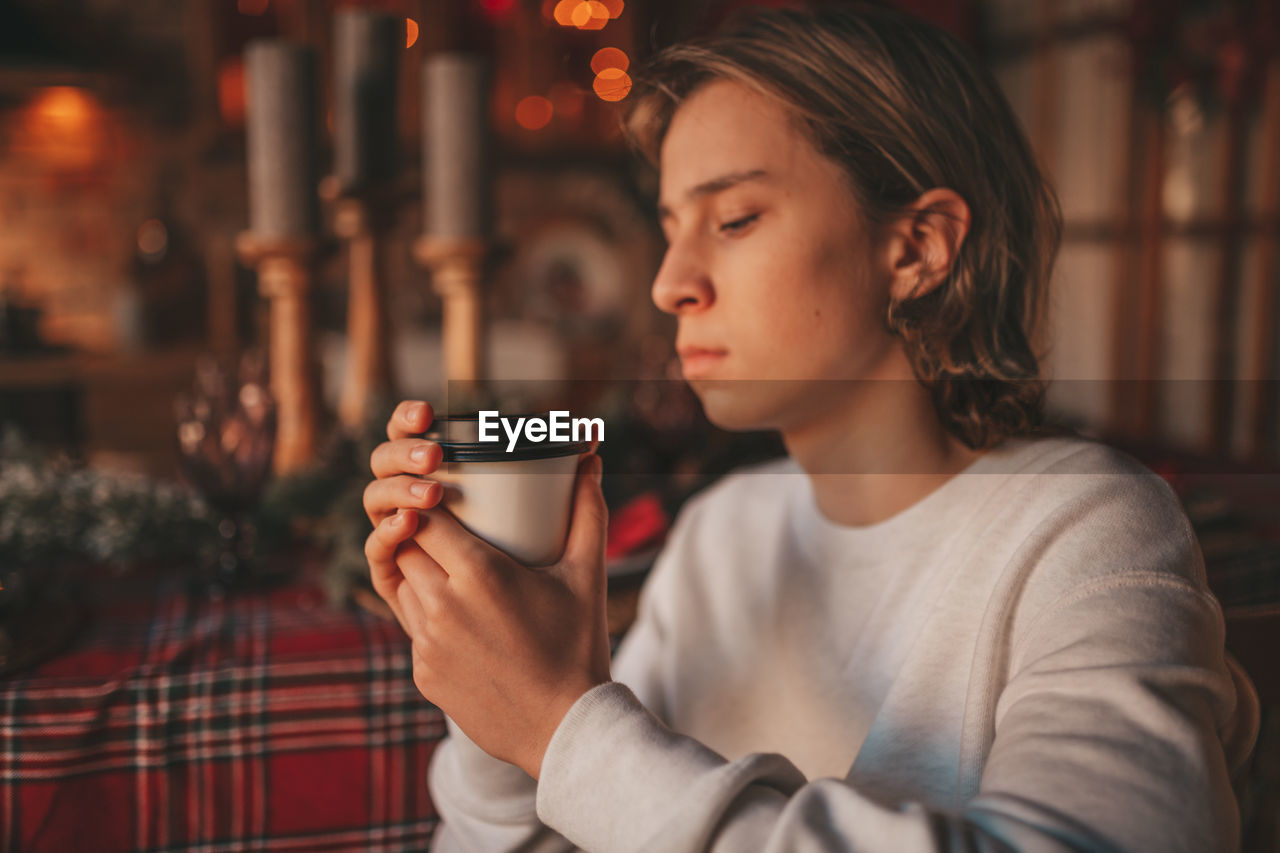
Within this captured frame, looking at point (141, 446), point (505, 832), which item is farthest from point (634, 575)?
point (141, 446)

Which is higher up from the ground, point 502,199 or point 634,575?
point 502,199

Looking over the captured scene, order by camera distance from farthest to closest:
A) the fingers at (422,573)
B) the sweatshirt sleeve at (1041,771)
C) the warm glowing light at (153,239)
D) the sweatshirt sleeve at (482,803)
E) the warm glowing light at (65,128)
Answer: the warm glowing light at (153,239), the warm glowing light at (65,128), the sweatshirt sleeve at (482,803), the fingers at (422,573), the sweatshirt sleeve at (1041,771)

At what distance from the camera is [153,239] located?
15.8ft

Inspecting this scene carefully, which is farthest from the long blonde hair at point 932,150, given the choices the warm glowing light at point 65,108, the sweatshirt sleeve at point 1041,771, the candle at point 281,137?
the warm glowing light at point 65,108

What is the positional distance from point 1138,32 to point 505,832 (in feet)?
10.2

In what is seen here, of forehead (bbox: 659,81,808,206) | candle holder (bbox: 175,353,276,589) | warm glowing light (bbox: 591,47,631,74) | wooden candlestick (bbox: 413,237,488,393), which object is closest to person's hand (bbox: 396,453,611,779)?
forehead (bbox: 659,81,808,206)

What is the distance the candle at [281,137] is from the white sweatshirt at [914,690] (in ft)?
2.36

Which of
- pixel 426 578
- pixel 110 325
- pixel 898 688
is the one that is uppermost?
pixel 110 325

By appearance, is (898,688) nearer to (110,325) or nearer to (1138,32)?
(1138,32)

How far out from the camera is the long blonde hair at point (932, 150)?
2.63 ft

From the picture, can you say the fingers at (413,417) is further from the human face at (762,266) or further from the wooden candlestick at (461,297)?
the wooden candlestick at (461,297)

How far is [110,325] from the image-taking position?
4898 mm

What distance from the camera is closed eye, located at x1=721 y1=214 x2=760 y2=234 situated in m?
0.78

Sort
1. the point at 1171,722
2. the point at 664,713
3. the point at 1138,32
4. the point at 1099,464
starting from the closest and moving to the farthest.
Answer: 1. the point at 1171,722
2. the point at 1099,464
3. the point at 664,713
4. the point at 1138,32
